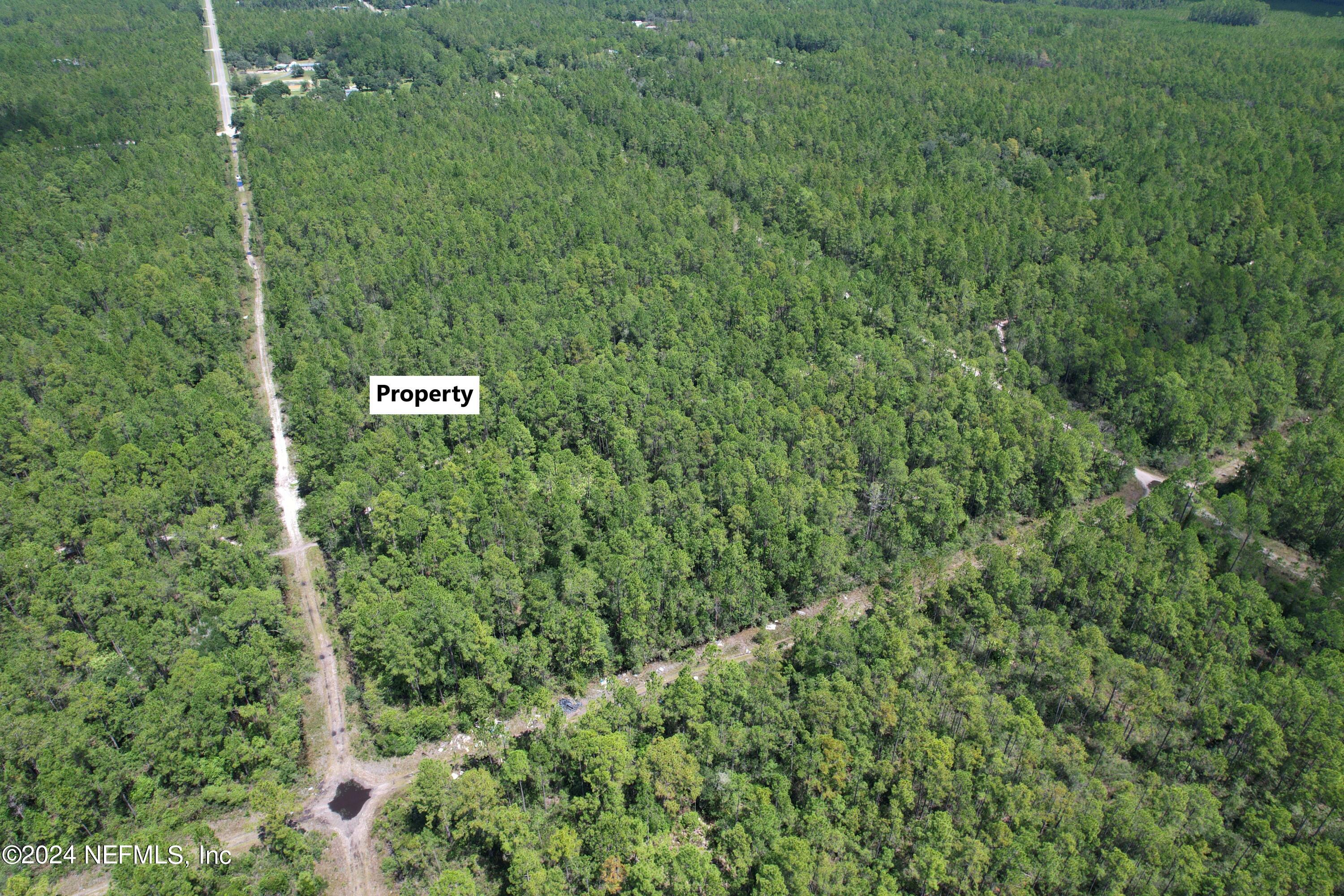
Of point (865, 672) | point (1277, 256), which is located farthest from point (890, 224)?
point (865, 672)

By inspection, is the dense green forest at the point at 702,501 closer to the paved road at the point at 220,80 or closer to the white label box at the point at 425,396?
the white label box at the point at 425,396

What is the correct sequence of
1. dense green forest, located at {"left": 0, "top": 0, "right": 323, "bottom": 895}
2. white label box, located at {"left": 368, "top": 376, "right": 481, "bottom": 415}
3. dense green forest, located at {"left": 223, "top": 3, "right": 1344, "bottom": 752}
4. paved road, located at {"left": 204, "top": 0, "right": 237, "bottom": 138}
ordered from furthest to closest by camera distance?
paved road, located at {"left": 204, "top": 0, "right": 237, "bottom": 138}, white label box, located at {"left": 368, "top": 376, "right": 481, "bottom": 415}, dense green forest, located at {"left": 223, "top": 3, "right": 1344, "bottom": 752}, dense green forest, located at {"left": 0, "top": 0, "right": 323, "bottom": 895}

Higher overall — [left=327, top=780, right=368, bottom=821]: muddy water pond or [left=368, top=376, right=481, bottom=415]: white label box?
[left=368, top=376, right=481, bottom=415]: white label box

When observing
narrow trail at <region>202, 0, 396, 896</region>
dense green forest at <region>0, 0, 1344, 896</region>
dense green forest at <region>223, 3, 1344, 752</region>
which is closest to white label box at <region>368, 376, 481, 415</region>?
dense green forest at <region>223, 3, 1344, 752</region>

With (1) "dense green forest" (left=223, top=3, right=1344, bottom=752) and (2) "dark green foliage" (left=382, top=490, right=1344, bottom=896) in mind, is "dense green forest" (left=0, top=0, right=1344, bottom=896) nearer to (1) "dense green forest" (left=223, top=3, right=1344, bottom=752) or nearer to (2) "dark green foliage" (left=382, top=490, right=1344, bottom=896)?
(2) "dark green foliage" (left=382, top=490, right=1344, bottom=896)

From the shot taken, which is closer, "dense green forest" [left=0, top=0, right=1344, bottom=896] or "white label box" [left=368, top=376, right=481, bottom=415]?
"dense green forest" [left=0, top=0, right=1344, bottom=896]

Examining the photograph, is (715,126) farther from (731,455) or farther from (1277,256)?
(731,455)

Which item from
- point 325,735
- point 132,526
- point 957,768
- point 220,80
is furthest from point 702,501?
point 220,80
